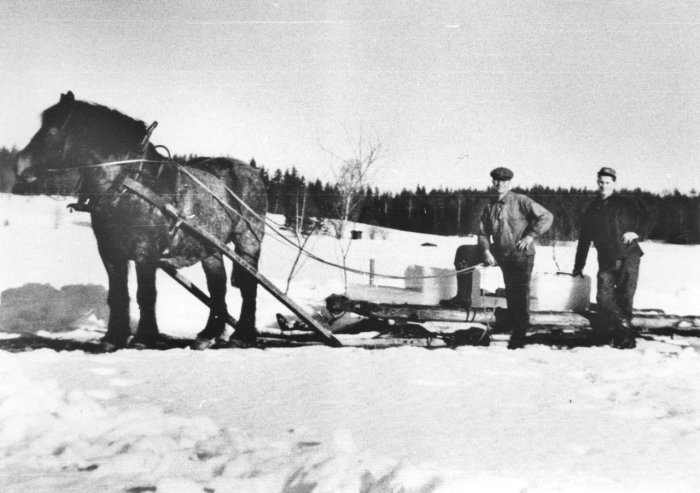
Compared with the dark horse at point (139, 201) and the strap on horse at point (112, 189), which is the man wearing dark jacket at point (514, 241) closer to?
the dark horse at point (139, 201)

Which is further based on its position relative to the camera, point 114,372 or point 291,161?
point 291,161

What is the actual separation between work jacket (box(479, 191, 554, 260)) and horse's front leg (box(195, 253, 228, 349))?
251cm

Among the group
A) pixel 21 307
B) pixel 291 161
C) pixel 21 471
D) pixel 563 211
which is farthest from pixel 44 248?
pixel 563 211

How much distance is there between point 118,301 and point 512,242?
3493 millimetres

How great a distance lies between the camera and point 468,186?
5.12 metres

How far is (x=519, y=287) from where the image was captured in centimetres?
465

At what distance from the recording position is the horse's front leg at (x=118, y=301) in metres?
4.51

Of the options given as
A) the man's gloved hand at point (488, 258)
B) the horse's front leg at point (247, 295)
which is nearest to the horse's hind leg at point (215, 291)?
the horse's front leg at point (247, 295)

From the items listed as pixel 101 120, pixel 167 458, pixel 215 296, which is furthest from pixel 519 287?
pixel 101 120

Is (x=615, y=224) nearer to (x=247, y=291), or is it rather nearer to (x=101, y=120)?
(x=247, y=291)

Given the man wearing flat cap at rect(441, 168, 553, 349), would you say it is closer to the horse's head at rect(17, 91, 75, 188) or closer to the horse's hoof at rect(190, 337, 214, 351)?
the horse's hoof at rect(190, 337, 214, 351)

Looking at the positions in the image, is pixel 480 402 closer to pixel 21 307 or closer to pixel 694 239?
pixel 694 239

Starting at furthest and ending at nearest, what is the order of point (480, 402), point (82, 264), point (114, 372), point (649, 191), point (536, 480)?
point (82, 264)
point (649, 191)
point (114, 372)
point (480, 402)
point (536, 480)

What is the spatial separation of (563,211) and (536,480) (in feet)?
12.1
